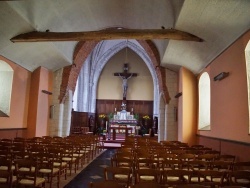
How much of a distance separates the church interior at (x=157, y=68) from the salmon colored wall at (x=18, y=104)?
49 mm

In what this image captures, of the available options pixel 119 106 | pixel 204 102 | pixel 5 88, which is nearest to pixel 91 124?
pixel 119 106

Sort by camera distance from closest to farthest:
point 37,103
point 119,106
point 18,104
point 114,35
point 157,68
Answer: point 114,35
point 18,104
point 37,103
point 157,68
point 119,106

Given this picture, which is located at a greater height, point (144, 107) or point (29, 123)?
point (144, 107)

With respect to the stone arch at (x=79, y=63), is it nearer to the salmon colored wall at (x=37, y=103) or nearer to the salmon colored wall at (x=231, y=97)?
the salmon colored wall at (x=37, y=103)

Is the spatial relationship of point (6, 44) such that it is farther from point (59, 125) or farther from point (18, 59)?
point (59, 125)

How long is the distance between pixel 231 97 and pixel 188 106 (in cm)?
486

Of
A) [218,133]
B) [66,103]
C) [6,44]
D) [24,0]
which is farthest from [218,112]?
[66,103]

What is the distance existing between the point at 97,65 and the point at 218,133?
16.2m

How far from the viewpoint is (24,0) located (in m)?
8.40

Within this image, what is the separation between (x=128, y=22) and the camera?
47.1 feet

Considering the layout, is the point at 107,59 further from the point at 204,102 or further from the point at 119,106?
the point at 204,102

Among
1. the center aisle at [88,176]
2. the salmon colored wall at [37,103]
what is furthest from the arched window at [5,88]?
the center aisle at [88,176]

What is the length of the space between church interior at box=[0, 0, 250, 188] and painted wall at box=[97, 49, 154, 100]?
18.3 feet

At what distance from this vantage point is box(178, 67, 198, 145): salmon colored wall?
42.7 feet
